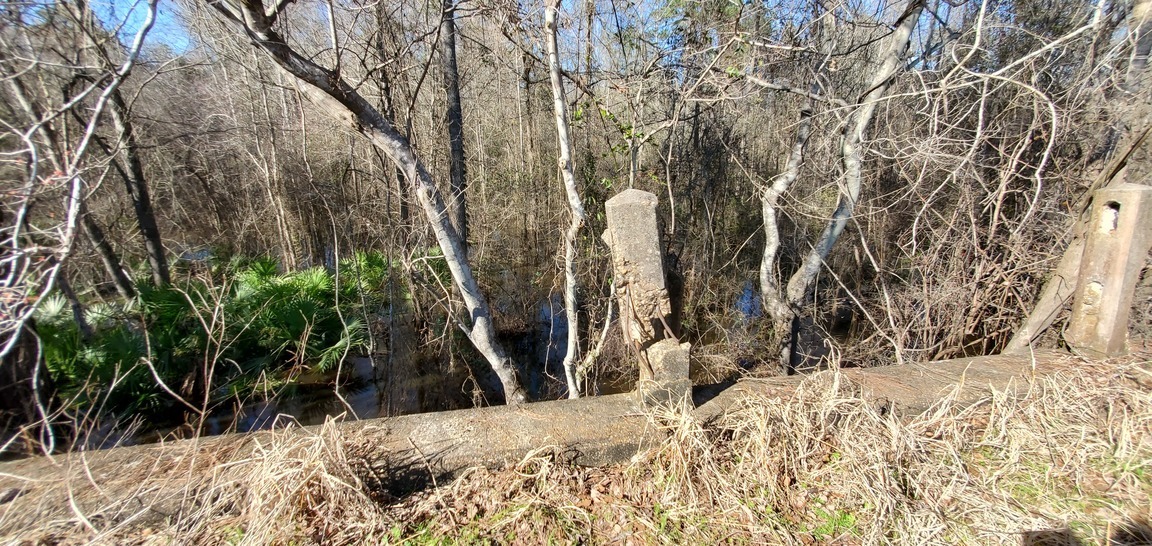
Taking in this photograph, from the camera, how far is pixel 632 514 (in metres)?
2.27

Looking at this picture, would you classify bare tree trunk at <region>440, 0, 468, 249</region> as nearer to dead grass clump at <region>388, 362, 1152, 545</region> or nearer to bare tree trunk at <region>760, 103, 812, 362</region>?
bare tree trunk at <region>760, 103, 812, 362</region>

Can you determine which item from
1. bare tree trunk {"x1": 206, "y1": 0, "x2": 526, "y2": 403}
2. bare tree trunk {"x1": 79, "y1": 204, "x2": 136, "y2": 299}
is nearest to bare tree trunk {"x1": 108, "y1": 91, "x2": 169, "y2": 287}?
→ bare tree trunk {"x1": 79, "y1": 204, "x2": 136, "y2": 299}

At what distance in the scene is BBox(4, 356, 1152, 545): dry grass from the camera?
6.88 feet

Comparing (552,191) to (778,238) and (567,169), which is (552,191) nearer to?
(778,238)

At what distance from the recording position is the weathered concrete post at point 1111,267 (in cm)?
299

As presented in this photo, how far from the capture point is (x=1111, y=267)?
3131 mm

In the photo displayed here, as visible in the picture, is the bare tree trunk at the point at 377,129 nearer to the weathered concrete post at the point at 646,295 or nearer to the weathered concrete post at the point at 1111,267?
the weathered concrete post at the point at 646,295

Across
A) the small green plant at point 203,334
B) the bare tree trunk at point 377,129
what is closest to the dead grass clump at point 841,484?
the bare tree trunk at point 377,129

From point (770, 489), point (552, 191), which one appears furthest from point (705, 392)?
point (552, 191)

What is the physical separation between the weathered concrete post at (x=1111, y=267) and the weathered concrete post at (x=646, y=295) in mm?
3048

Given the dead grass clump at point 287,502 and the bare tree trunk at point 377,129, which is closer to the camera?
the dead grass clump at point 287,502

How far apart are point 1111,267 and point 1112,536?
2029 millimetres

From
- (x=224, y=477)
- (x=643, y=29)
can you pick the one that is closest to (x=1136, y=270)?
(x=643, y=29)

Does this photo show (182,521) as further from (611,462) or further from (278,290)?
(278,290)
